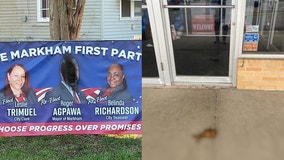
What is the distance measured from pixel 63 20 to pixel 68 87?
908mm

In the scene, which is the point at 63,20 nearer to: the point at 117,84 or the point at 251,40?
the point at 117,84

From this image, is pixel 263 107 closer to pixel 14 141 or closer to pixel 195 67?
pixel 195 67

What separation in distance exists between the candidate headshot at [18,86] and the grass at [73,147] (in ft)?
1.80

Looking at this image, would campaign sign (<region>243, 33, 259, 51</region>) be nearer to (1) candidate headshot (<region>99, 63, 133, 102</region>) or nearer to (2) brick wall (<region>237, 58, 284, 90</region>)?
(2) brick wall (<region>237, 58, 284, 90</region>)

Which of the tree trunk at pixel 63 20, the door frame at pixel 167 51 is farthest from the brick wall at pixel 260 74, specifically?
the tree trunk at pixel 63 20

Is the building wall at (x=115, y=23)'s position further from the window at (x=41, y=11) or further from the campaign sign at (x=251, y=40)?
the campaign sign at (x=251, y=40)

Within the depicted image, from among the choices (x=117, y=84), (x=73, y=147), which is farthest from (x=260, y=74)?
(x=73, y=147)

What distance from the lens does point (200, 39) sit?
516cm

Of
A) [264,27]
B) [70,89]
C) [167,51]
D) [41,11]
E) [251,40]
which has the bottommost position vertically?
[70,89]

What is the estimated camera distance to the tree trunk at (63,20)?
4.58 metres

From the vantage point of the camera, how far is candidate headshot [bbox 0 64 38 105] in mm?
4246

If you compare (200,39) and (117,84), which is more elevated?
(200,39)

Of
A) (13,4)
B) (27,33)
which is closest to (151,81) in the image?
(27,33)

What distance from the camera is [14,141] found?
4.57m
